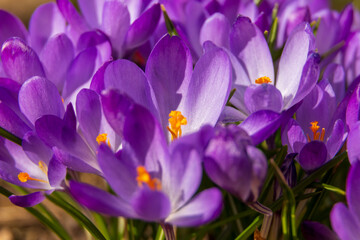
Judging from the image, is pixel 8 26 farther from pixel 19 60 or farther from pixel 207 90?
pixel 207 90

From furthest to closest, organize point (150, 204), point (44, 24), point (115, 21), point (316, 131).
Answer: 1. point (44, 24)
2. point (115, 21)
3. point (316, 131)
4. point (150, 204)

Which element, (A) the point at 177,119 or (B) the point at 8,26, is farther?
(B) the point at 8,26

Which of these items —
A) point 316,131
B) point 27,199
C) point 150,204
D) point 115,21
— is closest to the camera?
point 150,204

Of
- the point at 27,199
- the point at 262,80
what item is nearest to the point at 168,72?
the point at 262,80

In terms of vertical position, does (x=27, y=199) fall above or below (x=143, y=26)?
below

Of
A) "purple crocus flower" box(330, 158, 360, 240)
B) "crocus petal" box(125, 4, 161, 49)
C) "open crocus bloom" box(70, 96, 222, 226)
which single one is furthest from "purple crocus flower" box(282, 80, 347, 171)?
"crocus petal" box(125, 4, 161, 49)
